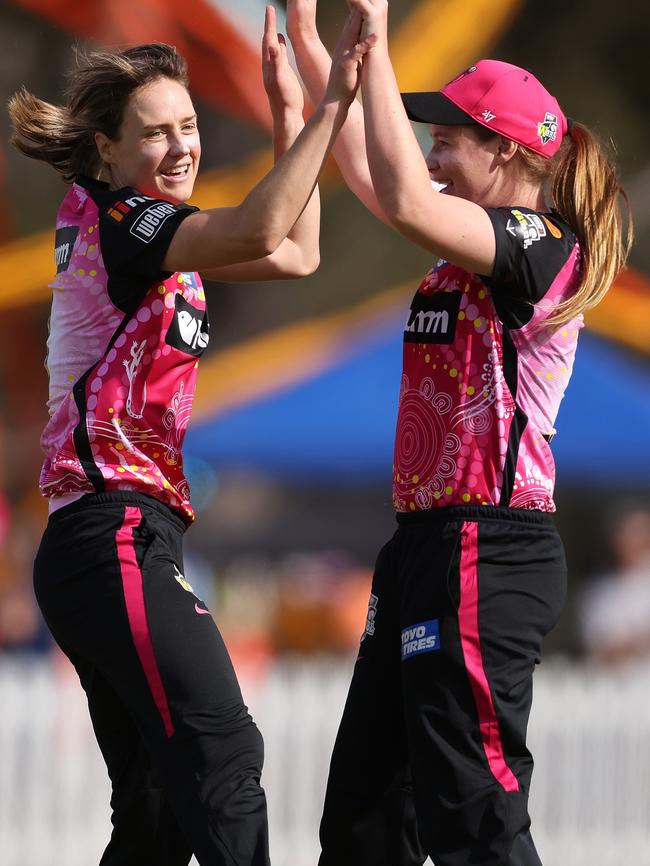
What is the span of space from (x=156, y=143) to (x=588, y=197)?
3.27 feet

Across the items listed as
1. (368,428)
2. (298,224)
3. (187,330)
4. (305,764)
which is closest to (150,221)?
(187,330)

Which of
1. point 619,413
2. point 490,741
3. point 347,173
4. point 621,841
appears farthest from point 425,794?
point 619,413

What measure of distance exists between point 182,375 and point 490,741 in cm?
104

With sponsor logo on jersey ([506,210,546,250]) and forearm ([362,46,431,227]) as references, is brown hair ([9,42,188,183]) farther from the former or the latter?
sponsor logo on jersey ([506,210,546,250])

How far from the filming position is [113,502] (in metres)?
2.93

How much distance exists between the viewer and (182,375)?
9.98 feet

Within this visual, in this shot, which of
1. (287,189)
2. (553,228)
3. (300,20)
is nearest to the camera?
(287,189)

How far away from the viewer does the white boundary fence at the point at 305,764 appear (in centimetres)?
634

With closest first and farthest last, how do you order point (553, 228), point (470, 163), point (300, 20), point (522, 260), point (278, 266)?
1. point (522, 260)
2. point (553, 228)
3. point (470, 163)
4. point (278, 266)
5. point (300, 20)

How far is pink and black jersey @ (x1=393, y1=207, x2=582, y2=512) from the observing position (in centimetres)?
294

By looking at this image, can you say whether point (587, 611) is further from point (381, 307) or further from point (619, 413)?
point (381, 307)

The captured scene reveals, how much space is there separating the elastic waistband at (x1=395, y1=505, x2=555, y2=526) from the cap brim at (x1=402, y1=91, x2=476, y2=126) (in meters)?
0.87

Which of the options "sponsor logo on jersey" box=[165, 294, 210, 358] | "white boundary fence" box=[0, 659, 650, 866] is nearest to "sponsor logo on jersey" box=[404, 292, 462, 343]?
"sponsor logo on jersey" box=[165, 294, 210, 358]

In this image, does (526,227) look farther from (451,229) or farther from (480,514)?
(480,514)
